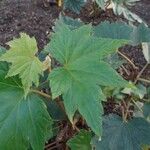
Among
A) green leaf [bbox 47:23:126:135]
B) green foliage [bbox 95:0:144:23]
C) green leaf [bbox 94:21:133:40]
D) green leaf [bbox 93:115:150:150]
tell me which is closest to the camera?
green leaf [bbox 47:23:126:135]

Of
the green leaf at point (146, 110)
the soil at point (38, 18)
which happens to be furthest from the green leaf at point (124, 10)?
the green leaf at point (146, 110)

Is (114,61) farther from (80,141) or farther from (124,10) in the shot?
(124,10)

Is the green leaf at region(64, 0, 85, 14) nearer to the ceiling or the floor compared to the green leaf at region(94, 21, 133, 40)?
nearer to the floor

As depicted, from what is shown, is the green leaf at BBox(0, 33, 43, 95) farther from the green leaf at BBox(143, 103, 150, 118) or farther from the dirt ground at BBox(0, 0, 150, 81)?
the dirt ground at BBox(0, 0, 150, 81)

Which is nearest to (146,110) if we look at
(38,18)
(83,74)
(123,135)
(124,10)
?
(123,135)

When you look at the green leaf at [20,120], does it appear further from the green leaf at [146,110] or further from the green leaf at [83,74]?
the green leaf at [146,110]

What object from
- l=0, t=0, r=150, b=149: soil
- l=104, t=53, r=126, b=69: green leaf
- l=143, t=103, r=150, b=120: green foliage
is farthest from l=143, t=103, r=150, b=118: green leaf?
l=0, t=0, r=150, b=149: soil

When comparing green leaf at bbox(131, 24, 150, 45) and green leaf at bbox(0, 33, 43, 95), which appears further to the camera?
green leaf at bbox(131, 24, 150, 45)

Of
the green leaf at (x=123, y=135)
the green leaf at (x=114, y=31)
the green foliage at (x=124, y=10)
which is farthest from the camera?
the green foliage at (x=124, y=10)
